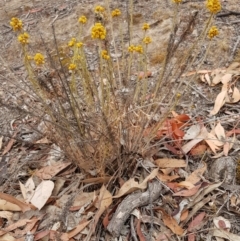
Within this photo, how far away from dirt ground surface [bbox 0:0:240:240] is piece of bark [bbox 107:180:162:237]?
0.18m

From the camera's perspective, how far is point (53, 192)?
1742mm

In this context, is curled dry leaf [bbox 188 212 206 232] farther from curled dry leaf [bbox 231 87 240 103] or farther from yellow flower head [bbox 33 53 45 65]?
yellow flower head [bbox 33 53 45 65]

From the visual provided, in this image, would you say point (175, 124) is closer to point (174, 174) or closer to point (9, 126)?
point (174, 174)

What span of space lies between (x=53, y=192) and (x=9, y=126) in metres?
0.62

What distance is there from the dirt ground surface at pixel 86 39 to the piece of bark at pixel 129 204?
0.18m

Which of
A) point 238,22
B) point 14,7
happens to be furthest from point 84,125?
point 14,7

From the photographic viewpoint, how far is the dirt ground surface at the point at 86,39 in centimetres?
194

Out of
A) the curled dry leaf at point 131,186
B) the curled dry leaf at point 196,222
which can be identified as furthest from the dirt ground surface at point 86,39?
the curled dry leaf at point 131,186

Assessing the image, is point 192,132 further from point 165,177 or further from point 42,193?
point 42,193

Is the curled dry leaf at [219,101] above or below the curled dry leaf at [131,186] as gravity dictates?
below

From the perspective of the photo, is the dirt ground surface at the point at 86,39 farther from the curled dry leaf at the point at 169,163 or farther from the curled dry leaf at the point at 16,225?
the curled dry leaf at the point at 169,163

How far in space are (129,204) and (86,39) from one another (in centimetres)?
161

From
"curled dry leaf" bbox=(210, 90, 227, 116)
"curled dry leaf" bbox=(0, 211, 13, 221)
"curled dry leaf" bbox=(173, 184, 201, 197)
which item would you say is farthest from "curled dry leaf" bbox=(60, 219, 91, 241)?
"curled dry leaf" bbox=(210, 90, 227, 116)

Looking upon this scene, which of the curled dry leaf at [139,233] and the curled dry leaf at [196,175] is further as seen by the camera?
the curled dry leaf at [196,175]
